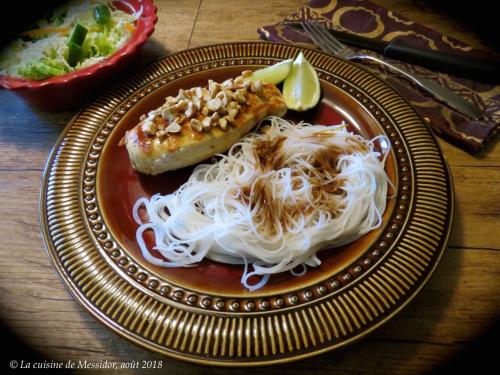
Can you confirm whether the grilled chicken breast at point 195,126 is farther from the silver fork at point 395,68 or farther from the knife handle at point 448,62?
the knife handle at point 448,62

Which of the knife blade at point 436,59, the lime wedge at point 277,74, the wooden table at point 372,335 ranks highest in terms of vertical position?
the knife blade at point 436,59

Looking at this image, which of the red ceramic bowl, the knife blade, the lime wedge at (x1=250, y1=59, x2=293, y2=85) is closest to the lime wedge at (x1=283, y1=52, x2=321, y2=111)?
the lime wedge at (x1=250, y1=59, x2=293, y2=85)

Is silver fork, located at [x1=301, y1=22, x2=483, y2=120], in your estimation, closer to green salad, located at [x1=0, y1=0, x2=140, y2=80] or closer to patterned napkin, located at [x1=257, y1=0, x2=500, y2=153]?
patterned napkin, located at [x1=257, y1=0, x2=500, y2=153]

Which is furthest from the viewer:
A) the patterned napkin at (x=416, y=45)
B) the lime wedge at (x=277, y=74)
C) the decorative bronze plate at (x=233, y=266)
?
the lime wedge at (x=277, y=74)

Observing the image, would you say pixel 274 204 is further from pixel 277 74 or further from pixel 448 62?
pixel 448 62

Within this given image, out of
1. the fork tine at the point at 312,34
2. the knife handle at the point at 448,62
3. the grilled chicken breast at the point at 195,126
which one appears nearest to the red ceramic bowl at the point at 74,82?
the grilled chicken breast at the point at 195,126

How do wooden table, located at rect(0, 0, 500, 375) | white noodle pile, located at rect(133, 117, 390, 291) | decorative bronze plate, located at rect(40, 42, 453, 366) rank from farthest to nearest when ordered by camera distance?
white noodle pile, located at rect(133, 117, 390, 291) → wooden table, located at rect(0, 0, 500, 375) → decorative bronze plate, located at rect(40, 42, 453, 366)
